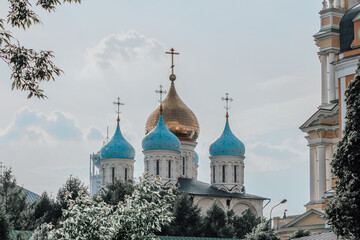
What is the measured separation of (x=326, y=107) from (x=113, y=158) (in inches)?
1290

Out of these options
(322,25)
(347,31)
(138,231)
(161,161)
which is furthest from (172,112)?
(138,231)

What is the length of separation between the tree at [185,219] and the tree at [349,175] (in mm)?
27619

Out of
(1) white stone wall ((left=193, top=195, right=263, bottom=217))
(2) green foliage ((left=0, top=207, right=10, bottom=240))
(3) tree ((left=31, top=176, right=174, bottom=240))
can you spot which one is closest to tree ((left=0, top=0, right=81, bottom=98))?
(3) tree ((left=31, top=176, right=174, bottom=240))

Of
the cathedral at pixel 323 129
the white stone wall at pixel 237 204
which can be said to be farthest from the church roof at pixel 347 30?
the white stone wall at pixel 237 204

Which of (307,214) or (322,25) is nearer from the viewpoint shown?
(307,214)

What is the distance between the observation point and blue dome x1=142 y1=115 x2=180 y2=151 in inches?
2606

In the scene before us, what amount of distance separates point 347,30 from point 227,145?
37.5 metres

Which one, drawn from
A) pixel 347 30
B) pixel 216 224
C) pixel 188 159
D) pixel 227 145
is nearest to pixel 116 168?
pixel 188 159

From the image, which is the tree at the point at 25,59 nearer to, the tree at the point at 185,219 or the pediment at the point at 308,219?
the pediment at the point at 308,219

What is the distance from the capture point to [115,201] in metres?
51.4

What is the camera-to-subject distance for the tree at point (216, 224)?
51.3 meters

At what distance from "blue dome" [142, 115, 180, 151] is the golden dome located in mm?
3399

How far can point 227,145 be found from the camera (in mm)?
69438

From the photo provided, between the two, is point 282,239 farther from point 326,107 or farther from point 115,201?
point 115,201
